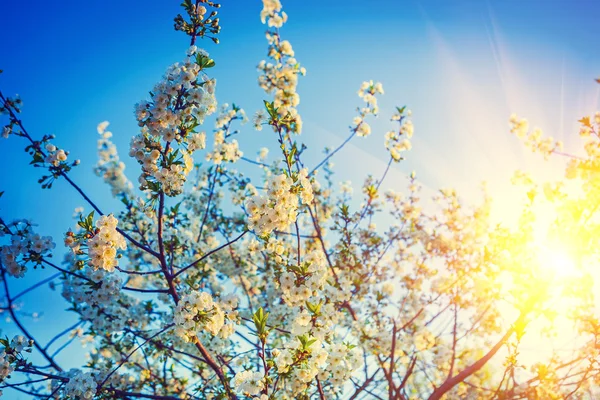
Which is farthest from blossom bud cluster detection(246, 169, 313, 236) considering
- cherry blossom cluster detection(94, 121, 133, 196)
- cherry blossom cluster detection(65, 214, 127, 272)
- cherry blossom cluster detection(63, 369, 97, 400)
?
cherry blossom cluster detection(94, 121, 133, 196)

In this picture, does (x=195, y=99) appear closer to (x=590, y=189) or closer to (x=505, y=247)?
(x=505, y=247)

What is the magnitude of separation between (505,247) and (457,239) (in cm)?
275

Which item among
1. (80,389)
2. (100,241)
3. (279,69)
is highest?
(279,69)

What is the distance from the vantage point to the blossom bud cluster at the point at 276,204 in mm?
3709

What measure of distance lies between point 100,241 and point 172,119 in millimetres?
1368

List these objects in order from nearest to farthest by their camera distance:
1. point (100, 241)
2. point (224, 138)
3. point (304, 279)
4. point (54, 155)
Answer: point (100, 241)
point (54, 155)
point (304, 279)
point (224, 138)

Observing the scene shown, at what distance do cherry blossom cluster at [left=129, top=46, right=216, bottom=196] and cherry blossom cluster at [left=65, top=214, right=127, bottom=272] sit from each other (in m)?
0.54

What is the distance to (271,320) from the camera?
6.80 m

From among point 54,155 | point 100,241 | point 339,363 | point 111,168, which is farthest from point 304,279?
point 111,168

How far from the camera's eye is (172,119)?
355 centimetres

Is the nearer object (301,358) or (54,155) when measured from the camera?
(301,358)

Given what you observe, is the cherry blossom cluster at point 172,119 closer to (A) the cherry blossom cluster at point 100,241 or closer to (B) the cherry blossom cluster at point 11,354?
(A) the cherry blossom cluster at point 100,241

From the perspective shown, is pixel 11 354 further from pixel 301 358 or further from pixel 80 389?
pixel 301 358

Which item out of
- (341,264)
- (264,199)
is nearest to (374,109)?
(341,264)
